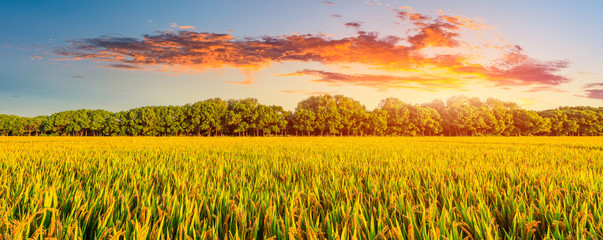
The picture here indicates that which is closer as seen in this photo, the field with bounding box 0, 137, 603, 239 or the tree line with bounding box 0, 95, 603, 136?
the field with bounding box 0, 137, 603, 239

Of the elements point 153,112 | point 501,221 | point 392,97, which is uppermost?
point 392,97

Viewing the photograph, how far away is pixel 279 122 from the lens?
87.5m

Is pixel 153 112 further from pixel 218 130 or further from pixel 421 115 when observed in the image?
pixel 421 115

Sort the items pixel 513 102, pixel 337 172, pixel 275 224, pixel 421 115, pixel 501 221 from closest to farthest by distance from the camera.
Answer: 1. pixel 275 224
2. pixel 501 221
3. pixel 337 172
4. pixel 421 115
5. pixel 513 102

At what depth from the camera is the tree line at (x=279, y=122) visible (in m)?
85.1

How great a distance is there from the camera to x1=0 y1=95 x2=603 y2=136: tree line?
279 ft

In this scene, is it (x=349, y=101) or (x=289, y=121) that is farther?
(x=349, y=101)

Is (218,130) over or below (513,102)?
below

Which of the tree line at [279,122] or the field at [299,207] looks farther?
the tree line at [279,122]

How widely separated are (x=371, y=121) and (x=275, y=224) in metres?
90.6

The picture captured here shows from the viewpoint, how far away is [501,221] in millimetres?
2537

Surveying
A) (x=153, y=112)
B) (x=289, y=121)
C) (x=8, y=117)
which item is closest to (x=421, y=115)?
(x=289, y=121)

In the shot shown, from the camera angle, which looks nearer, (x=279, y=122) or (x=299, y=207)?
(x=299, y=207)

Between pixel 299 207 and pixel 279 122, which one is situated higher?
pixel 279 122
